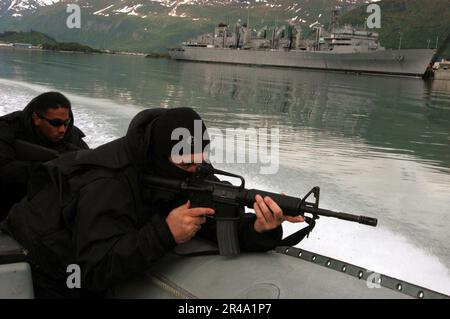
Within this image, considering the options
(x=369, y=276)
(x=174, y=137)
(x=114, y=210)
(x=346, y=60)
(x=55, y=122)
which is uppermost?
(x=346, y=60)

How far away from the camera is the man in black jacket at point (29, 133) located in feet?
11.2

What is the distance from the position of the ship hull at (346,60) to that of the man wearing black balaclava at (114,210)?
68845 millimetres

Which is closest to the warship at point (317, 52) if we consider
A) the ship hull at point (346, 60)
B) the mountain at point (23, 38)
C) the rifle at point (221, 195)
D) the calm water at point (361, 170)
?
the ship hull at point (346, 60)

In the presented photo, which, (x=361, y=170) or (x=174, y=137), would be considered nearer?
(x=174, y=137)

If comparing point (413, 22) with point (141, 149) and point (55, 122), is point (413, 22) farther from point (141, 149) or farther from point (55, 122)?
point (141, 149)

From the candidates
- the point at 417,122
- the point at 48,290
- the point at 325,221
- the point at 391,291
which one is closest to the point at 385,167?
the point at 325,221

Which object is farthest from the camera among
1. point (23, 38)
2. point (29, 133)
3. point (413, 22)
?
point (413, 22)

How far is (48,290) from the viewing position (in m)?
2.45

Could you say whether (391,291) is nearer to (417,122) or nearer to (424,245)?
(424,245)

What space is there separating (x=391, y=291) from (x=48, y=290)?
→ 1.80 m

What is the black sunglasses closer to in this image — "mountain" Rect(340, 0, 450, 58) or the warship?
the warship

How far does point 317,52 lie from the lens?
72.1 m

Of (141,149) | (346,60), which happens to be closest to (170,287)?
(141,149)

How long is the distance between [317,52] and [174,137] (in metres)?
73.6
